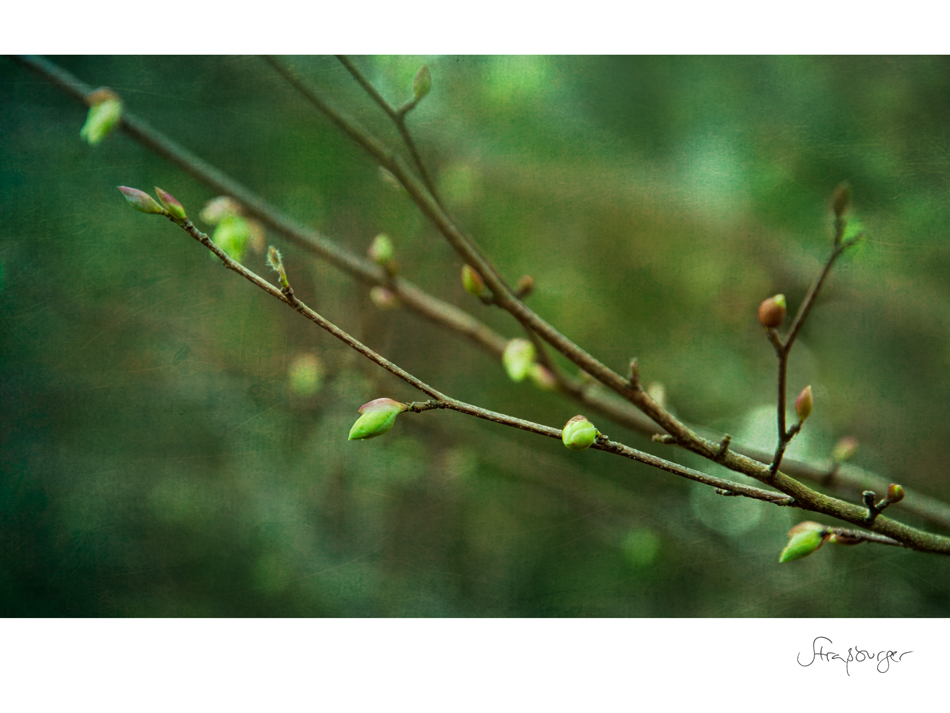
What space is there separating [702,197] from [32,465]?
1282mm

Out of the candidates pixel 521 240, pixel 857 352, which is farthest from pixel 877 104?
pixel 521 240

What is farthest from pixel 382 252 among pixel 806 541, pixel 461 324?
pixel 806 541

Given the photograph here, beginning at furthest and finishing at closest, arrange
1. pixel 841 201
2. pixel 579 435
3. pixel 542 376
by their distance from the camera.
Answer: pixel 542 376 < pixel 841 201 < pixel 579 435

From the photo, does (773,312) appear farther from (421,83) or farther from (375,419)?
(421,83)

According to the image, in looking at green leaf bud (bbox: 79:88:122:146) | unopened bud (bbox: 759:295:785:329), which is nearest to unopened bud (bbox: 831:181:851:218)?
unopened bud (bbox: 759:295:785:329)

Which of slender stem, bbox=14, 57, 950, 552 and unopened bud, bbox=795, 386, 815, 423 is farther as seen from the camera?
slender stem, bbox=14, 57, 950, 552

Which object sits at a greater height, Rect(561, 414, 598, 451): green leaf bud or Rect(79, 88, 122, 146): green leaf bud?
Rect(79, 88, 122, 146): green leaf bud

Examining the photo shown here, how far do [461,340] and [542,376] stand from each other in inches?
17.9

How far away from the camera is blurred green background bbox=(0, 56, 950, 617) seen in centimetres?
90

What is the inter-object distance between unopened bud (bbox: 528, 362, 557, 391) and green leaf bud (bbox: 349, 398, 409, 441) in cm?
33

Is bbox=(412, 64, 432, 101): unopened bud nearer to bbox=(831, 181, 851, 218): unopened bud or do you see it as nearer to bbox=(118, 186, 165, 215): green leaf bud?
bbox=(118, 186, 165, 215): green leaf bud

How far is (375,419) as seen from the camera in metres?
0.46

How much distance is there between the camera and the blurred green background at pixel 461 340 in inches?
35.4
